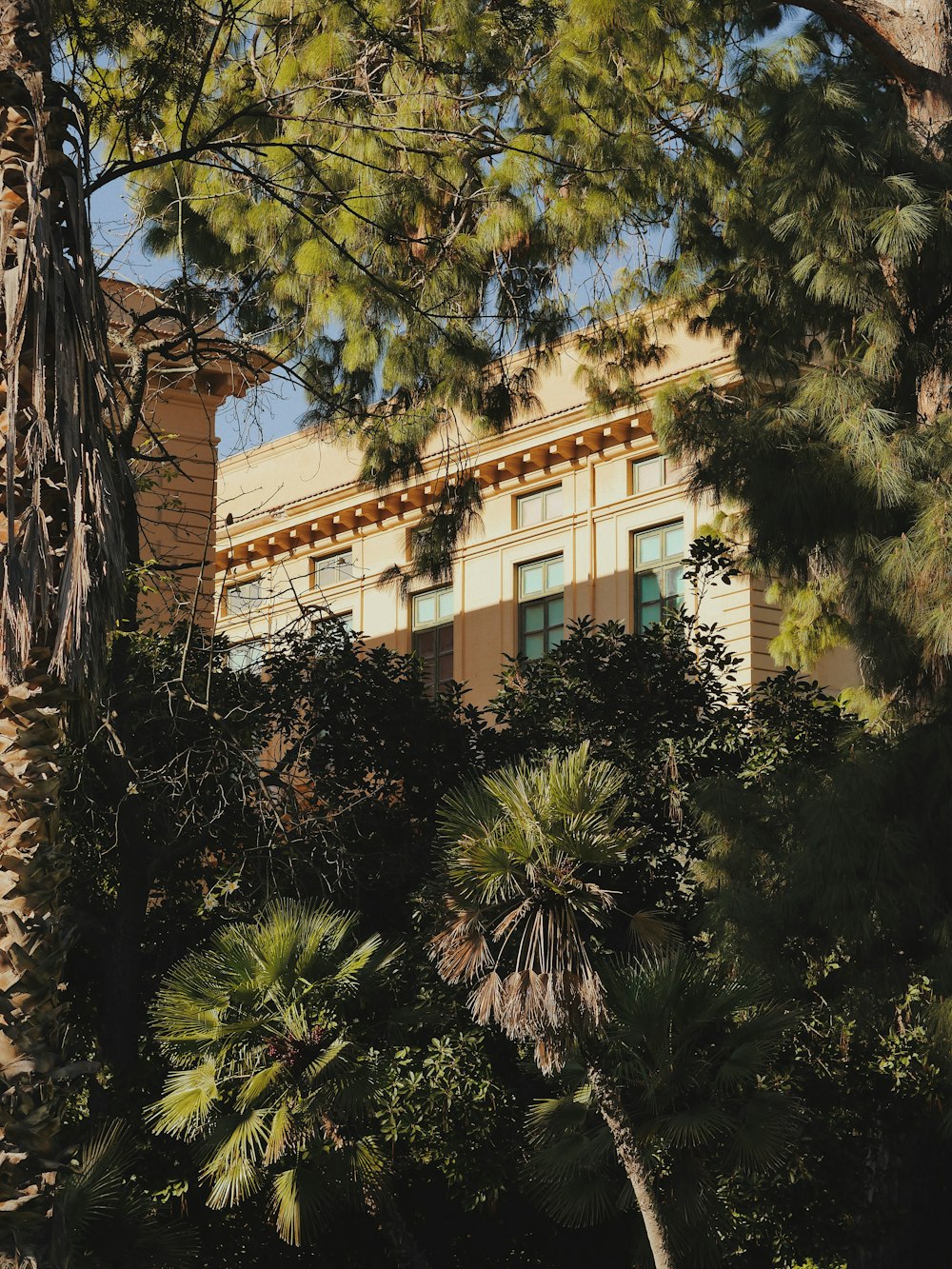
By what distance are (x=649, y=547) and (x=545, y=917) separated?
1826 cm

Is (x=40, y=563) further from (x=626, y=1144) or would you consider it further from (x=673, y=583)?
(x=673, y=583)

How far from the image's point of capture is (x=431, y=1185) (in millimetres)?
13758

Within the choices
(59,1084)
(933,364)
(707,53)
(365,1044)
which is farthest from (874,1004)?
(707,53)

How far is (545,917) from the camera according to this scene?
9.62 meters

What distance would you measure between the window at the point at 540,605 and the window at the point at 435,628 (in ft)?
5.49

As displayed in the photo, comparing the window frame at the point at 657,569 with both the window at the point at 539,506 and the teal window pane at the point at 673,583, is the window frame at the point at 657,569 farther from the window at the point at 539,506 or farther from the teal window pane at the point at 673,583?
the window at the point at 539,506

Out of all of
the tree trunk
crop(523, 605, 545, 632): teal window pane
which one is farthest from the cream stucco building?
the tree trunk

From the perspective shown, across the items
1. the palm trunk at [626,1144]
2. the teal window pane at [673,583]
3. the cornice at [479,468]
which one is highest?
the cornice at [479,468]

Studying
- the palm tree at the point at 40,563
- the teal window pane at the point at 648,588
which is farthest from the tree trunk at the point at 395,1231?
the teal window pane at the point at 648,588

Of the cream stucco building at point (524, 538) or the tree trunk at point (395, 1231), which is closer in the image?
the tree trunk at point (395, 1231)

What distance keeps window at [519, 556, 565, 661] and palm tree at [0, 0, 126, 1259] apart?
21.3m

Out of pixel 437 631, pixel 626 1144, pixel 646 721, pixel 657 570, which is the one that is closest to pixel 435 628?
pixel 437 631

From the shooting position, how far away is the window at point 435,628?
3100 centimetres

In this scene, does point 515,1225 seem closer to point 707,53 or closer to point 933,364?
point 933,364
